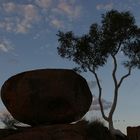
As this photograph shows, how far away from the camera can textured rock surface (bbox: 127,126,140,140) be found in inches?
1232

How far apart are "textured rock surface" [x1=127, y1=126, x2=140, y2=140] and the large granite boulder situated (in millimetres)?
8401

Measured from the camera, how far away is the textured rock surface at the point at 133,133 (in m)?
31.3

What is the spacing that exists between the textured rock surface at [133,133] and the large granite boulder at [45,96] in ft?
27.6

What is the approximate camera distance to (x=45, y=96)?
23.0m

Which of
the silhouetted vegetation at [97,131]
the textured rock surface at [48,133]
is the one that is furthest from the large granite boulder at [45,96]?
the silhouetted vegetation at [97,131]

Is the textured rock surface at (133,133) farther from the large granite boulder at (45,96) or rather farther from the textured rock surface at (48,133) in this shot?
the textured rock surface at (48,133)

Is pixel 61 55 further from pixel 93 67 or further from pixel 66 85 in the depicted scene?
pixel 66 85

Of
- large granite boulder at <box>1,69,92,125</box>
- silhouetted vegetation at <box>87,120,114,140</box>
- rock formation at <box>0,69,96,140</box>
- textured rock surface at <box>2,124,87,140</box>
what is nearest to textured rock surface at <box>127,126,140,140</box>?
silhouetted vegetation at <box>87,120,114,140</box>

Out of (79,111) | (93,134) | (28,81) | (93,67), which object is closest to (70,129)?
(79,111)

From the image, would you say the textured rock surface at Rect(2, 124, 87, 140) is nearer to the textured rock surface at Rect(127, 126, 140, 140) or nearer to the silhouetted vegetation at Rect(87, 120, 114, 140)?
the silhouetted vegetation at Rect(87, 120, 114, 140)

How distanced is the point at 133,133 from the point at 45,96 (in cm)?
1090

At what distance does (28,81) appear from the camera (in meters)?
23.4

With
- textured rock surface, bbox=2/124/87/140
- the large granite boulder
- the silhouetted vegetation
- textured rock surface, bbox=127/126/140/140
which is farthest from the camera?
textured rock surface, bbox=127/126/140/140

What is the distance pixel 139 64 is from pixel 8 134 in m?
19.3
